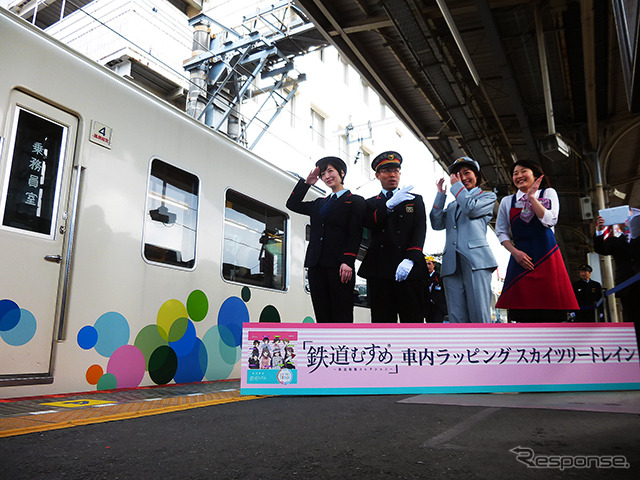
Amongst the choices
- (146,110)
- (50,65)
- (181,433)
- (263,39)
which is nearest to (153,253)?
(146,110)

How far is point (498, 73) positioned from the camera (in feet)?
26.9

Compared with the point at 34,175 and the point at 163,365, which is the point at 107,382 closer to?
the point at 163,365

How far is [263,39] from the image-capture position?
9695 mm

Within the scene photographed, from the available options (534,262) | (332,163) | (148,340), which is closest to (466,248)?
(534,262)

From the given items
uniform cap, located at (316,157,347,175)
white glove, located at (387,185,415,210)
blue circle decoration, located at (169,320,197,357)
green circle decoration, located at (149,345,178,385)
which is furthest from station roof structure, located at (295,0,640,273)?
green circle decoration, located at (149,345,178,385)

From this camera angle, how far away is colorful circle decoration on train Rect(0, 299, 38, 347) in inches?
111

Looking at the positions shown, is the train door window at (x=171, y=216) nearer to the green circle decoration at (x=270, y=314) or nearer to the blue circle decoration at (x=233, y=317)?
the blue circle decoration at (x=233, y=317)

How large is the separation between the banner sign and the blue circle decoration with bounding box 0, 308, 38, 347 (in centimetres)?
164

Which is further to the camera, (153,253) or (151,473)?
(153,253)

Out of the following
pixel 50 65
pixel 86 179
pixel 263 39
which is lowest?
pixel 86 179

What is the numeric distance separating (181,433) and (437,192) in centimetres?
259

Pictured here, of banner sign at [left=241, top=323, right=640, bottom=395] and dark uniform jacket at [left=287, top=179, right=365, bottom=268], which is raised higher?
dark uniform jacket at [left=287, top=179, right=365, bottom=268]

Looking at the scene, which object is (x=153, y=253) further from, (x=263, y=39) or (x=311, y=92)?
(x=311, y=92)

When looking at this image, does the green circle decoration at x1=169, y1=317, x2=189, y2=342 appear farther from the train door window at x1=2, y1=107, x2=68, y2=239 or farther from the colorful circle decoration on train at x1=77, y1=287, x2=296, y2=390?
the train door window at x1=2, y1=107, x2=68, y2=239
